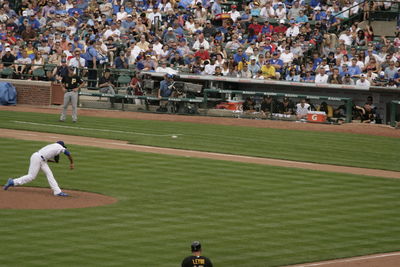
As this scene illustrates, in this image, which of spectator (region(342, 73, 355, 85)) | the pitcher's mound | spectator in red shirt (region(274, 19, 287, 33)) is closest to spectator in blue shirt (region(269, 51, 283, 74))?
spectator in red shirt (region(274, 19, 287, 33))

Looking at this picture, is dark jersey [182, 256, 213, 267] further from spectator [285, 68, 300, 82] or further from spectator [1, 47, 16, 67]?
spectator [1, 47, 16, 67]

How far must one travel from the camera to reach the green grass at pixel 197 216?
14.6 metres

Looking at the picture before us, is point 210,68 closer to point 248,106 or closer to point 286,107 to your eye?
point 248,106

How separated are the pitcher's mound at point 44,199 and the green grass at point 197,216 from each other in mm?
392

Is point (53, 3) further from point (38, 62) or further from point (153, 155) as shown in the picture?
point (153, 155)

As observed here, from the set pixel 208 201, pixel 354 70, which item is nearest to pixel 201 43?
pixel 354 70

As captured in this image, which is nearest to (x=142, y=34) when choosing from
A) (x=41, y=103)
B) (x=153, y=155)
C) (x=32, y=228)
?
(x=41, y=103)

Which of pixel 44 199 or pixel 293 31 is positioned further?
pixel 293 31

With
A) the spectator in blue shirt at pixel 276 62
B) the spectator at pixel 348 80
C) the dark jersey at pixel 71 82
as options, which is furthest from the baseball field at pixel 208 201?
the spectator in blue shirt at pixel 276 62

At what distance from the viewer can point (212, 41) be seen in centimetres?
3453

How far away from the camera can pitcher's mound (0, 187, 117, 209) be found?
17.7 metres

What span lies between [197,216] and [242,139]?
33.6ft

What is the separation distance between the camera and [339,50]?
3159cm

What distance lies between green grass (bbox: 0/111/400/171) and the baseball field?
1.4 inches
